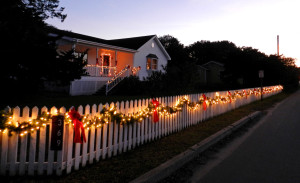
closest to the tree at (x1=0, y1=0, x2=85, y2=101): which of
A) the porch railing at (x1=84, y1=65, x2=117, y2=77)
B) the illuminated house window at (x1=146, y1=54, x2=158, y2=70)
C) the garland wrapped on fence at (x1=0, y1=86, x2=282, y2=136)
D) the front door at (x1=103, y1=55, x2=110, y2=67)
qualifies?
the garland wrapped on fence at (x1=0, y1=86, x2=282, y2=136)

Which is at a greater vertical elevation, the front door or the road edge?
the front door

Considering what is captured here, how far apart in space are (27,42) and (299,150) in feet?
23.5

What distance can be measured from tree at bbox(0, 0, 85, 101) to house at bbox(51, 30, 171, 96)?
21.3 feet

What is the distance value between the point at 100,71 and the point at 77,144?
15492 millimetres

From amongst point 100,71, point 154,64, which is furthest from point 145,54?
point 100,71

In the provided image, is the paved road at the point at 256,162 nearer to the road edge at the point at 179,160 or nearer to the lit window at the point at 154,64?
A: the road edge at the point at 179,160

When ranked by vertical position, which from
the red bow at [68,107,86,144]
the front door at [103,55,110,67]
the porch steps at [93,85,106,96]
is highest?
the front door at [103,55,110,67]

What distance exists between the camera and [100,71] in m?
19.3

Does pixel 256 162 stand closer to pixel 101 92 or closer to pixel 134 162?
pixel 134 162

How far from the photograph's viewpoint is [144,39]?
26.5 m

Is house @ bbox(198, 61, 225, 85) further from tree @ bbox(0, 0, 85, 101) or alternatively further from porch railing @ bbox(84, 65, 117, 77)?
tree @ bbox(0, 0, 85, 101)

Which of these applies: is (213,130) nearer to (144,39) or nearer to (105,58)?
(105,58)

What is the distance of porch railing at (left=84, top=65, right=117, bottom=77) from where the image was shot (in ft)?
59.7

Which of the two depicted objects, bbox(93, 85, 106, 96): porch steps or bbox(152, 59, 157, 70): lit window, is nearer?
bbox(93, 85, 106, 96): porch steps
